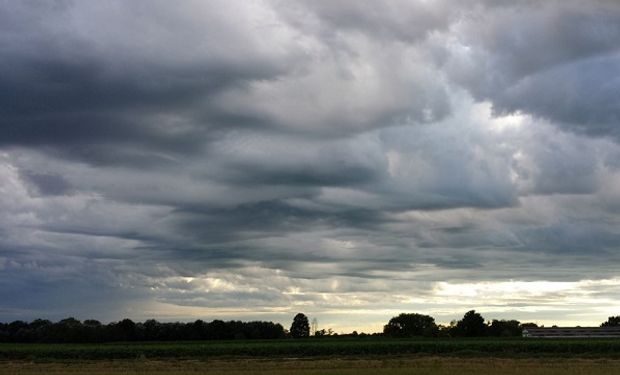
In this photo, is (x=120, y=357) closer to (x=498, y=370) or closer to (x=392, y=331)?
(x=498, y=370)

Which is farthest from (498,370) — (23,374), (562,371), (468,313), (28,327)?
(28,327)

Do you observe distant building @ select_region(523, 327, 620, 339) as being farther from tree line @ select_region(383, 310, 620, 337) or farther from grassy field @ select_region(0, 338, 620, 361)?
grassy field @ select_region(0, 338, 620, 361)

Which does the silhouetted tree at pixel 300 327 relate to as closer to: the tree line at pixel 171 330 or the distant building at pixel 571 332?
the tree line at pixel 171 330

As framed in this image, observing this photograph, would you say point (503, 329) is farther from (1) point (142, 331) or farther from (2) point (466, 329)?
(1) point (142, 331)

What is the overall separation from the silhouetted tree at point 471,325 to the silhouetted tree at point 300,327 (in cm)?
3447

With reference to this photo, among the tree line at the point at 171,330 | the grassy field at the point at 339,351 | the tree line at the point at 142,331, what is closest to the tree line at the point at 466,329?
the tree line at the point at 171,330

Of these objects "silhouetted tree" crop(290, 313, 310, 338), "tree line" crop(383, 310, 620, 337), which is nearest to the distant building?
"tree line" crop(383, 310, 620, 337)

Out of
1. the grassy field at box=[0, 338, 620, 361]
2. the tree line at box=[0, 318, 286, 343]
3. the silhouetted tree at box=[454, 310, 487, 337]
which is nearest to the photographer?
the grassy field at box=[0, 338, 620, 361]

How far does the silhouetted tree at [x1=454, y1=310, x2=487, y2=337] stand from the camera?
577 feet

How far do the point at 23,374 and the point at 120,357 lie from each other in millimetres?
34187

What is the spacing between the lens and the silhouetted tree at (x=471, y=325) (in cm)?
17588

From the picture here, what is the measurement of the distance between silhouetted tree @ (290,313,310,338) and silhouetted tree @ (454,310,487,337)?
113ft

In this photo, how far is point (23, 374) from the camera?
55.5 m

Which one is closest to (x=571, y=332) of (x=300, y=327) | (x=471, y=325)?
(x=471, y=325)
